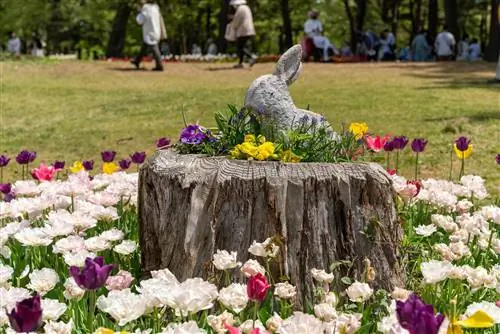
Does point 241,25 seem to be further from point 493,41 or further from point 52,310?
point 52,310

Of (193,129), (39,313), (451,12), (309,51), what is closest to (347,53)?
(451,12)

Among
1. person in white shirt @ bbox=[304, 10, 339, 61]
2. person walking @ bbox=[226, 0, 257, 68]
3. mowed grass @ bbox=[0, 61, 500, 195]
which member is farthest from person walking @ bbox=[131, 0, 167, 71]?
person in white shirt @ bbox=[304, 10, 339, 61]

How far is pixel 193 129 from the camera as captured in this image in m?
4.06

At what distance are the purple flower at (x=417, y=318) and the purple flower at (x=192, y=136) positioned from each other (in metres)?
2.29

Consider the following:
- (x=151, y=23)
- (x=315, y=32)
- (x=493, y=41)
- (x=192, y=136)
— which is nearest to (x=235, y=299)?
(x=192, y=136)

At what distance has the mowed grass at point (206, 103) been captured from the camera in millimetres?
9367

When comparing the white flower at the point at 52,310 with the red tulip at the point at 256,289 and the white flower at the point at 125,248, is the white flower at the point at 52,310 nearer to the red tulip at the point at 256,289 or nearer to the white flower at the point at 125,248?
the red tulip at the point at 256,289

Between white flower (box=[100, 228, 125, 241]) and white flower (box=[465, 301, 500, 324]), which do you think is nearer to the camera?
white flower (box=[465, 301, 500, 324])

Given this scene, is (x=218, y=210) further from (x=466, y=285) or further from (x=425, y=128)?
(x=425, y=128)

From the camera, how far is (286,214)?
3.39 m

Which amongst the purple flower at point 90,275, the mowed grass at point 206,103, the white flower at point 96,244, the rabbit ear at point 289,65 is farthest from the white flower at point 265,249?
the mowed grass at point 206,103

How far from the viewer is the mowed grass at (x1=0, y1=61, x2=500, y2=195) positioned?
9367mm

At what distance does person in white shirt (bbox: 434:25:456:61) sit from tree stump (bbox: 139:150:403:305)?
74.0 ft

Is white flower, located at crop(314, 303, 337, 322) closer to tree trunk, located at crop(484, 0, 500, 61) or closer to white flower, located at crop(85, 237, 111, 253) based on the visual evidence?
white flower, located at crop(85, 237, 111, 253)
